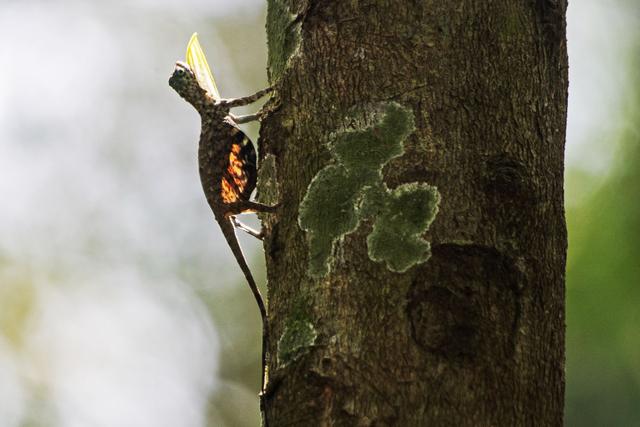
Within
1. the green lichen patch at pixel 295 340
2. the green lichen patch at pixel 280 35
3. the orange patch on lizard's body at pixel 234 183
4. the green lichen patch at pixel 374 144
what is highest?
the orange patch on lizard's body at pixel 234 183

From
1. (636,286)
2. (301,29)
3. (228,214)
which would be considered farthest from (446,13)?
(636,286)

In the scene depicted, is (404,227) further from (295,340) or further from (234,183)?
(234,183)

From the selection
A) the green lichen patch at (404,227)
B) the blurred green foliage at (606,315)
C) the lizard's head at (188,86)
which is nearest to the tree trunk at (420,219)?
the green lichen patch at (404,227)

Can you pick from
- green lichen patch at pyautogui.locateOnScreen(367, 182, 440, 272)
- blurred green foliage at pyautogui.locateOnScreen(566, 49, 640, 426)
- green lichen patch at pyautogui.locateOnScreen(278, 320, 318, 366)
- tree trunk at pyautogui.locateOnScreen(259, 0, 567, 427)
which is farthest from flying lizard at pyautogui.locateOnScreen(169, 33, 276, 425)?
blurred green foliage at pyautogui.locateOnScreen(566, 49, 640, 426)

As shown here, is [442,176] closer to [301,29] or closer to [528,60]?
[528,60]

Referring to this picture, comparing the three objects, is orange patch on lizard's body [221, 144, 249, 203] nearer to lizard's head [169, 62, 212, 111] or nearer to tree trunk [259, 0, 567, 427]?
lizard's head [169, 62, 212, 111]

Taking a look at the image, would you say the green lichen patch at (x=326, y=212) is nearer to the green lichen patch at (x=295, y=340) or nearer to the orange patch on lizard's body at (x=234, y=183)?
the green lichen patch at (x=295, y=340)

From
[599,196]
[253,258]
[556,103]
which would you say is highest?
[253,258]

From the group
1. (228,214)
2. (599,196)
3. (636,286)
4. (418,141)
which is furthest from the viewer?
(599,196)

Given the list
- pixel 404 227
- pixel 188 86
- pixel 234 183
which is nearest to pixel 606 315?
pixel 234 183
